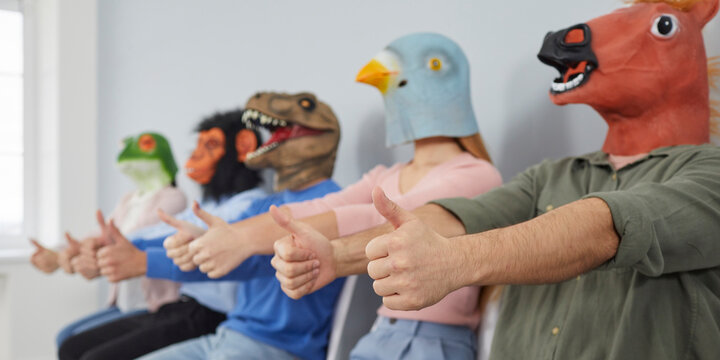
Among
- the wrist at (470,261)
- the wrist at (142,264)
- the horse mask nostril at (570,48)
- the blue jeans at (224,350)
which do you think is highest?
the horse mask nostril at (570,48)

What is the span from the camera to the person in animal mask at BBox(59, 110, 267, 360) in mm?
1728

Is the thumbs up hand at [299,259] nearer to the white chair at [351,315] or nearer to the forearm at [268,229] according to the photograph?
the forearm at [268,229]

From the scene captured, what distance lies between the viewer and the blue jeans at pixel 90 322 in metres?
2.04

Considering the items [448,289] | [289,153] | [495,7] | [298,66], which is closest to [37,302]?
[298,66]

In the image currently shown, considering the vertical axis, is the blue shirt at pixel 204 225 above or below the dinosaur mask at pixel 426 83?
below

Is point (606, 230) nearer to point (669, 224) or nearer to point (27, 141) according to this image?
point (669, 224)

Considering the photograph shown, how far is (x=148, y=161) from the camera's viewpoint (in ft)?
7.12

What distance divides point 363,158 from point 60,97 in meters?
1.95

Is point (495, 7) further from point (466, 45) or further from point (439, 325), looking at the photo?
point (439, 325)

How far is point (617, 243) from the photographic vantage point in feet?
2.24

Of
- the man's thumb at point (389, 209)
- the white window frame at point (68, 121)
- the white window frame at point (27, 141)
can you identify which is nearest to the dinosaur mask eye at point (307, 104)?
the man's thumb at point (389, 209)

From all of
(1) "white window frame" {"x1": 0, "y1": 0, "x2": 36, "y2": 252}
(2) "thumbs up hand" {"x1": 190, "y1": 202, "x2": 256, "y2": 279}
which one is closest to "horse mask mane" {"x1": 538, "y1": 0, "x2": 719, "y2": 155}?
(2) "thumbs up hand" {"x1": 190, "y1": 202, "x2": 256, "y2": 279}

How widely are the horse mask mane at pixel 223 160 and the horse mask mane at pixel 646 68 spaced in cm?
113

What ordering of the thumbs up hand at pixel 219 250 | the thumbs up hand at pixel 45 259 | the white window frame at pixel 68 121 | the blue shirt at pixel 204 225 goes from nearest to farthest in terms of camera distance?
the thumbs up hand at pixel 219 250 → the blue shirt at pixel 204 225 → the thumbs up hand at pixel 45 259 → the white window frame at pixel 68 121
